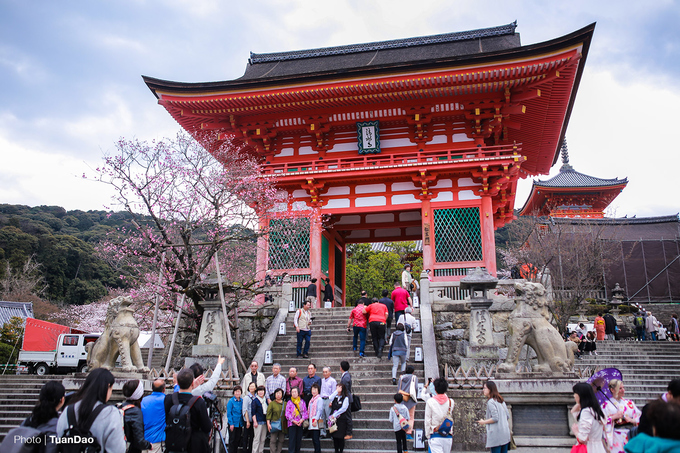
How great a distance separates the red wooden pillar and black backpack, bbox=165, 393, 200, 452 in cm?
1137

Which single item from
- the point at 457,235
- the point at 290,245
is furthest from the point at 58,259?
the point at 457,235

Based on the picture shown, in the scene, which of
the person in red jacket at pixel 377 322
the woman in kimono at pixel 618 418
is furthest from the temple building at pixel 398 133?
the woman in kimono at pixel 618 418

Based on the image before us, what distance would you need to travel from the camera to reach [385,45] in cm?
2117

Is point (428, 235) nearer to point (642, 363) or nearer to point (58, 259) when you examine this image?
point (642, 363)

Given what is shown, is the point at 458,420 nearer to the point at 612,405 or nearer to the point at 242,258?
the point at 612,405

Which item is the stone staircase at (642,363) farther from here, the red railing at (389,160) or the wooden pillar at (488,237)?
the red railing at (389,160)

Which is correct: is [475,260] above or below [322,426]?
above

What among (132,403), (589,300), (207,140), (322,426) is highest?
→ (207,140)

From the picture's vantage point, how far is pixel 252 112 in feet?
54.7

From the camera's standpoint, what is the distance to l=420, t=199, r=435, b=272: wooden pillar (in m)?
15.0

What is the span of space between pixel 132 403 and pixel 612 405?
4993 millimetres

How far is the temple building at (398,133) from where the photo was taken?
575 inches

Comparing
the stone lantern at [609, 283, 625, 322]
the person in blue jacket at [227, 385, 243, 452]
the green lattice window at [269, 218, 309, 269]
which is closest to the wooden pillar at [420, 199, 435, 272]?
the green lattice window at [269, 218, 309, 269]

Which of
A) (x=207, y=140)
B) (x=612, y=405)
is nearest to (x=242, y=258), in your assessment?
(x=207, y=140)
